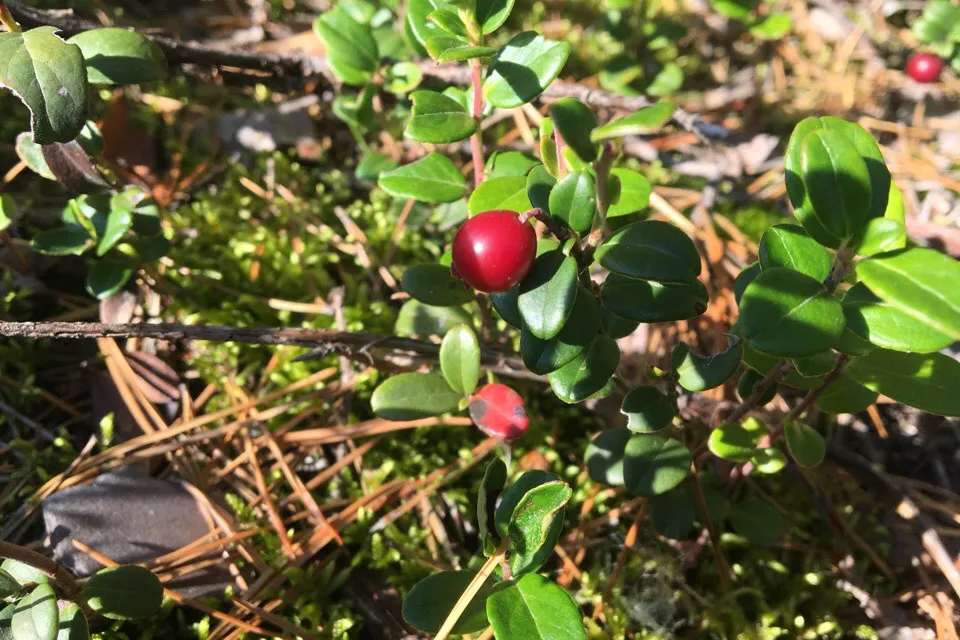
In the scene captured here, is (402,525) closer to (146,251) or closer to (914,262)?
(146,251)

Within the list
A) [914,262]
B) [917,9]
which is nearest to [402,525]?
[914,262]

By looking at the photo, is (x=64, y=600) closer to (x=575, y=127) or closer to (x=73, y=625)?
(x=73, y=625)

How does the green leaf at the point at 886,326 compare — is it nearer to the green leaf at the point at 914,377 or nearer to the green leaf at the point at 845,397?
the green leaf at the point at 914,377

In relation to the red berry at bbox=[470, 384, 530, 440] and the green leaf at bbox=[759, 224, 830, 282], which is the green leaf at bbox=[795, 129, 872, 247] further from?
the red berry at bbox=[470, 384, 530, 440]

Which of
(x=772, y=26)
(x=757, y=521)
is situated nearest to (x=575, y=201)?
(x=757, y=521)

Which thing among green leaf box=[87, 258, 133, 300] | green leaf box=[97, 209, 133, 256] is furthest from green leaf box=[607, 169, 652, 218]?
green leaf box=[87, 258, 133, 300]

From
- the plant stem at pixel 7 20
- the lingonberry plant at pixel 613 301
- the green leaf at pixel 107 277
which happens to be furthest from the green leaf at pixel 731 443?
the plant stem at pixel 7 20

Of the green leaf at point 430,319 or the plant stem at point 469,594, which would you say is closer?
the plant stem at point 469,594
